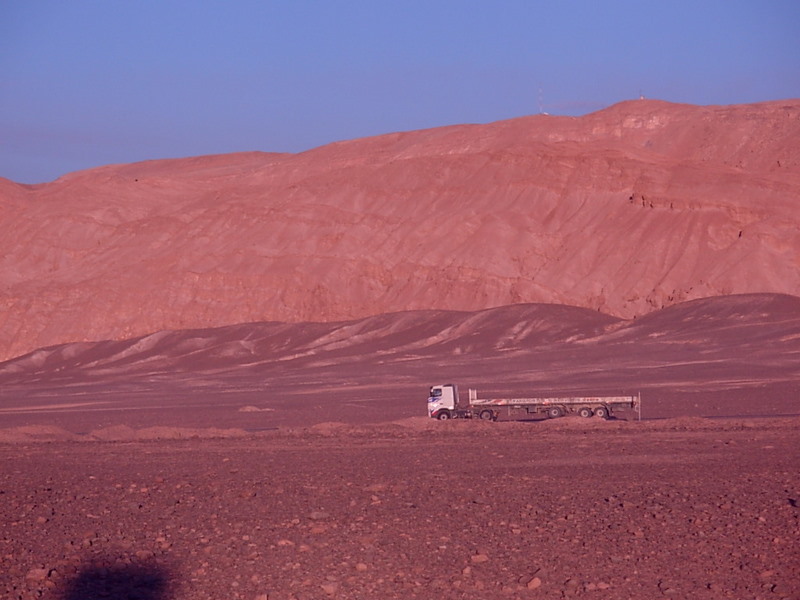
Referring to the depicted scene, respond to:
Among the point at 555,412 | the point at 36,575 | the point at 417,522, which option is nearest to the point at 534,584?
the point at 417,522

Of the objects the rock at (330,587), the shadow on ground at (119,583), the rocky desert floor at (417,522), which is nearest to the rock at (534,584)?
the rocky desert floor at (417,522)

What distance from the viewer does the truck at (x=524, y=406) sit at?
25031mm

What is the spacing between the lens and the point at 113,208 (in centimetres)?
7244

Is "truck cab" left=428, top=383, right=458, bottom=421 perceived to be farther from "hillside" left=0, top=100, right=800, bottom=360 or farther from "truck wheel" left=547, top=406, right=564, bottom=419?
"hillside" left=0, top=100, right=800, bottom=360

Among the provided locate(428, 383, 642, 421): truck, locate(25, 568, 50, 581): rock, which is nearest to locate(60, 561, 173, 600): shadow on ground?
locate(25, 568, 50, 581): rock

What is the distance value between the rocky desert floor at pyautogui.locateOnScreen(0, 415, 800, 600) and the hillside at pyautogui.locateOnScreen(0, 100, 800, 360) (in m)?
35.6

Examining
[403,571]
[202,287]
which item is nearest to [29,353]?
[202,287]

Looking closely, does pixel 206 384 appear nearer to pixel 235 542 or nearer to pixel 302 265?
pixel 302 265

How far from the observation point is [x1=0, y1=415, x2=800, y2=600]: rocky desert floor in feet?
30.3

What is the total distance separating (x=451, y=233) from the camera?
6044 centimetres

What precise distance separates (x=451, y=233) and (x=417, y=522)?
161ft

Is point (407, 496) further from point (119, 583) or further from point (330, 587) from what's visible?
point (119, 583)

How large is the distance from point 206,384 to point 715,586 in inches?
1467

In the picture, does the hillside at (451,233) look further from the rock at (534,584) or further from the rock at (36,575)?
the rock at (36,575)
